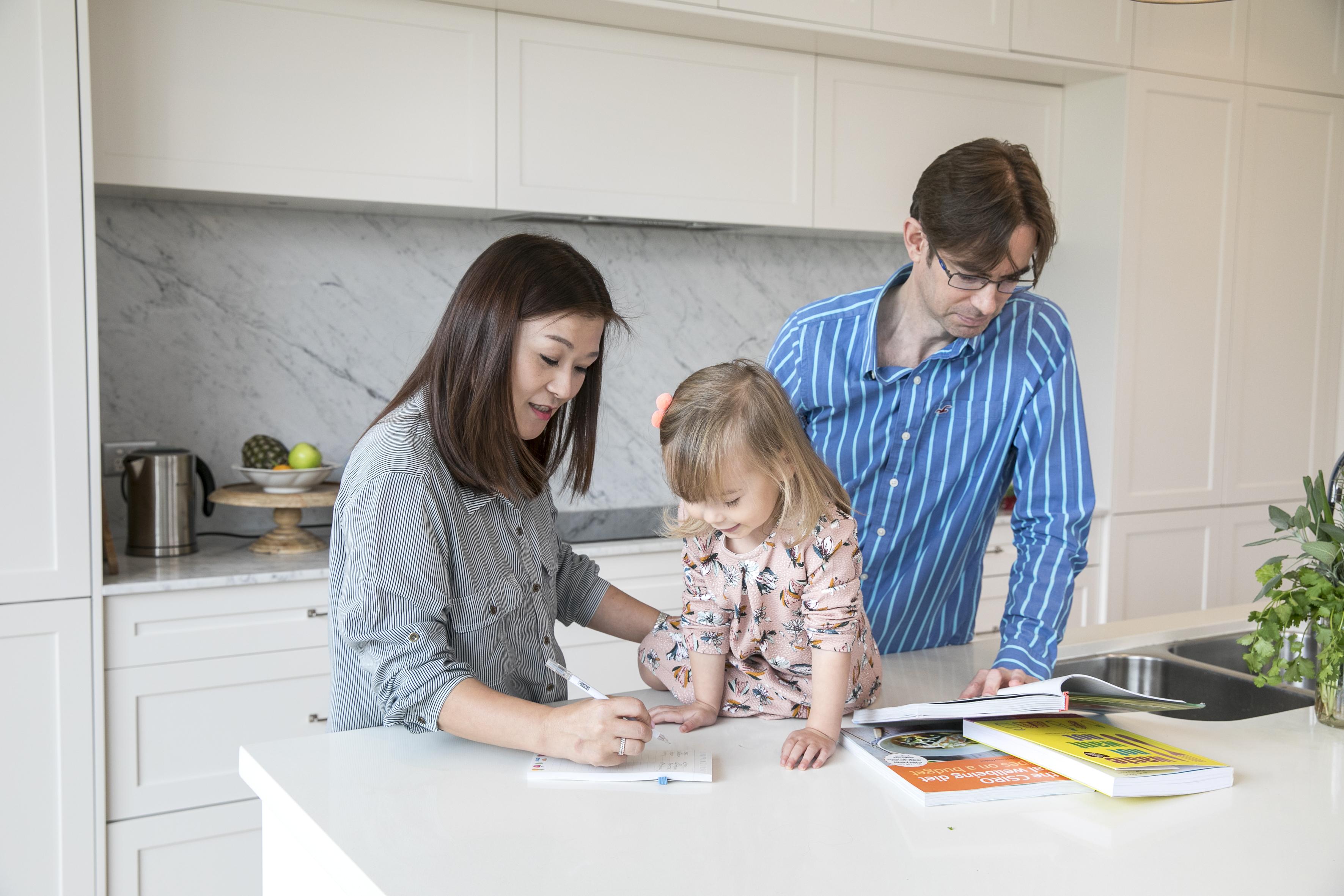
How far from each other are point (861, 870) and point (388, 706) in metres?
0.55

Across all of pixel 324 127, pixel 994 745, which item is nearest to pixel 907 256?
pixel 324 127

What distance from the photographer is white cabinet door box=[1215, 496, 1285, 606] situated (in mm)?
3852

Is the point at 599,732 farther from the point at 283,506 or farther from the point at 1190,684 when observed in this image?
the point at 283,506

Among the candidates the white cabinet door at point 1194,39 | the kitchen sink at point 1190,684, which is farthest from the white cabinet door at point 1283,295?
the kitchen sink at point 1190,684

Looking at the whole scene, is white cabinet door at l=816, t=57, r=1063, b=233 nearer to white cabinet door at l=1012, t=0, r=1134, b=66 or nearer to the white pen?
white cabinet door at l=1012, t=0, r=1134, b=66

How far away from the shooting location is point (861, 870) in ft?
3.20

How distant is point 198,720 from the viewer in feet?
7.80

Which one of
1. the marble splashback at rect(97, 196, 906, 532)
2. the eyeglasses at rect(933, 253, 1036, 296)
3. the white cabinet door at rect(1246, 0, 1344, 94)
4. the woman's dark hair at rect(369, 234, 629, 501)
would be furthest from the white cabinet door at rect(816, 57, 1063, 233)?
the woman's dark hair at rect(369, 234, 629, 501)

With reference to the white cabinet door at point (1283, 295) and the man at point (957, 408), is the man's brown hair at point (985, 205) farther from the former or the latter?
the white cabinet door at point (1283, 295)

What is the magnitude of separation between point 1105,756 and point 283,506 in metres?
1.93

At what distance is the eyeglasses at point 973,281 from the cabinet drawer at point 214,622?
159 centimetres

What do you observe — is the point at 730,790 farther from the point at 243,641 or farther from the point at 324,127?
the point at 324,127

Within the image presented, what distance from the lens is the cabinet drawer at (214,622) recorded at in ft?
7.54

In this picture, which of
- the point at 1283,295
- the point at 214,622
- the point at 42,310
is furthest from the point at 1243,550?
the point at 42,310
